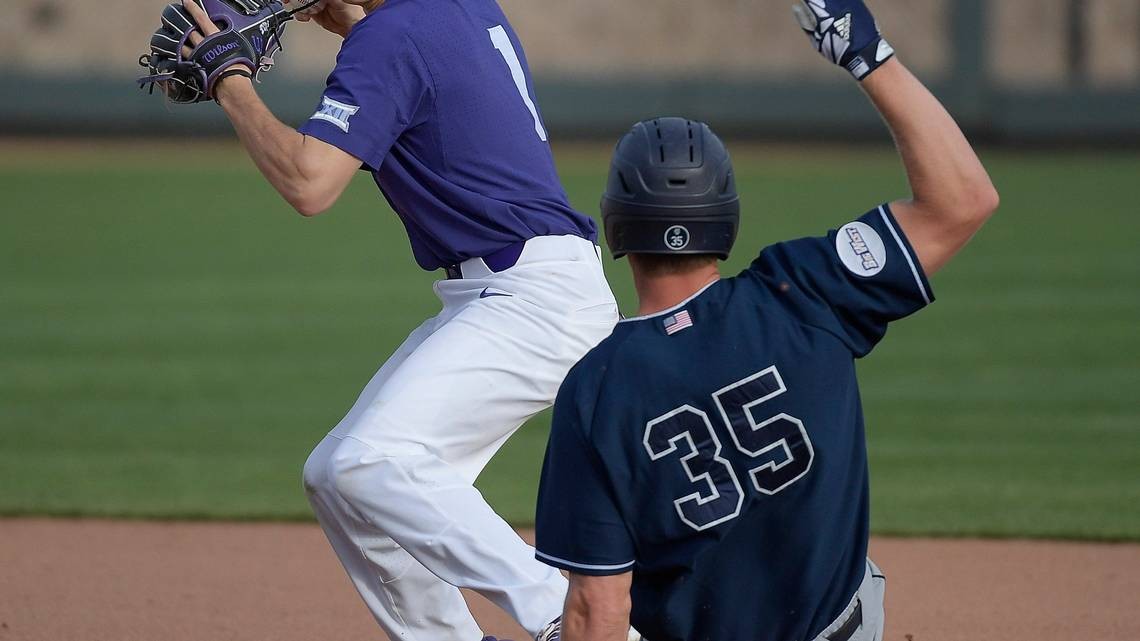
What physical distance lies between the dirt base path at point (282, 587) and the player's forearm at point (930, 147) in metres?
2.09

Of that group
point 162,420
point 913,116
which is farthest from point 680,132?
point 162,420

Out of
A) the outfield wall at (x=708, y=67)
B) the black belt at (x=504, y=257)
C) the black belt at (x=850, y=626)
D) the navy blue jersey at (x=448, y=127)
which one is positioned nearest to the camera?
the black belt at (x=850, y=626)

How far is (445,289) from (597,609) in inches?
60.7

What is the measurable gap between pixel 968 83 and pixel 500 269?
2178cm

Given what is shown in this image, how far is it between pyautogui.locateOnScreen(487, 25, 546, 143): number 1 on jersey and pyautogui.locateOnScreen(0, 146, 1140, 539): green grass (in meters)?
2.50

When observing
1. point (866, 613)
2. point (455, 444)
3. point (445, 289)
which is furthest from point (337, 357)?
point (866, 613)

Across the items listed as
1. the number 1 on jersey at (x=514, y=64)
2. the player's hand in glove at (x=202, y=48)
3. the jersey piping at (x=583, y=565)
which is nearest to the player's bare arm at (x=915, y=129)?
the jersey piping at (x=583, y=565)

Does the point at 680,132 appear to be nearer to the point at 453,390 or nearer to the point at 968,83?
the point at 453,390

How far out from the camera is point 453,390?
3.60 meters

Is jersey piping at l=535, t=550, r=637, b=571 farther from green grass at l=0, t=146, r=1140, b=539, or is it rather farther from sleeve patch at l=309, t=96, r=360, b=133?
green grass at l=0, t=146, r=1140, b=539

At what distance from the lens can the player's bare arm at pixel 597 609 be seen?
2580 millimetres

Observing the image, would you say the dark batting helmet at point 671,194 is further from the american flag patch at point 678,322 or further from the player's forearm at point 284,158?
the player's forearm at point 284,158

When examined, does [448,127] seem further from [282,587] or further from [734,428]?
[282,587]

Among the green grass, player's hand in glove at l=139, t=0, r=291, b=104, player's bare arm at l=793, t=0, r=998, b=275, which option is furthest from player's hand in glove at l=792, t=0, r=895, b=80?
the green grass
